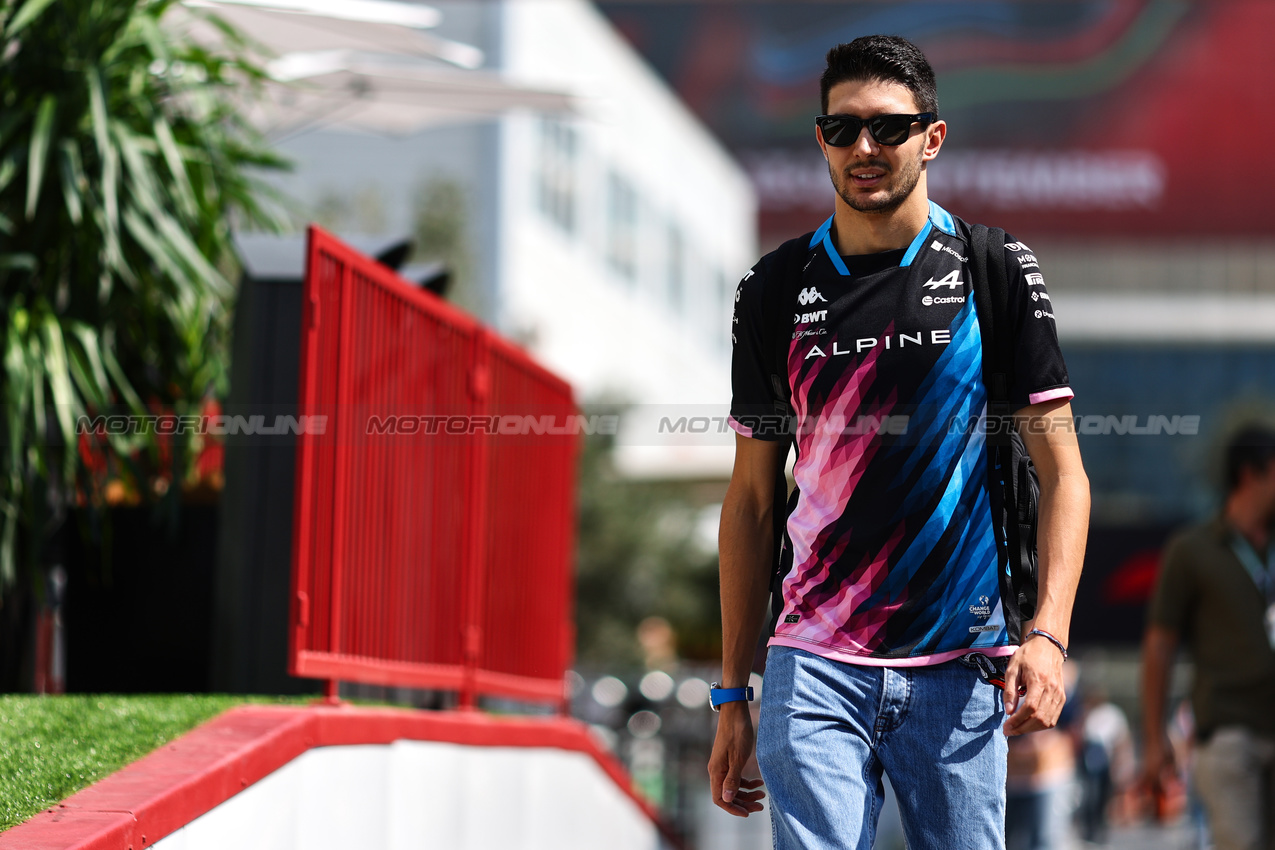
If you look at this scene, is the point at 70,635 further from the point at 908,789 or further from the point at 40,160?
the point at 908,789

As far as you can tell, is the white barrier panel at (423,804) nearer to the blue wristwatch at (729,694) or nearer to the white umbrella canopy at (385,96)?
the blue wristwatch at (729,694)

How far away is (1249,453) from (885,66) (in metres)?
3.93

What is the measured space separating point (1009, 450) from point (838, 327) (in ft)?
1.32

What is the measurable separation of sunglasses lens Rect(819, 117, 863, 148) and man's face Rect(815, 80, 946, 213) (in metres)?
0.01

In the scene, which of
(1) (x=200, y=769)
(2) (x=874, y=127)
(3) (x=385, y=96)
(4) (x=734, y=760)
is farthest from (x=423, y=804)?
(3) (x=385, y=96)

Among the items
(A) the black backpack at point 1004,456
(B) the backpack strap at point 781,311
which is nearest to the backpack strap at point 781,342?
(B) the backpack strap at point 781,311

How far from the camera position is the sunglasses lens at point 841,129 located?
3154 mm

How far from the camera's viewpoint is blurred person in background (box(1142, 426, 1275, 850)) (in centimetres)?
625

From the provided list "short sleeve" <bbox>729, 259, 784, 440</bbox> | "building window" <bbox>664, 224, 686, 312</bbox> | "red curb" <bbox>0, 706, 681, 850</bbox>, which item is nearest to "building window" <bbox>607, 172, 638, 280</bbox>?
"building window" <bbox>664, 224, 686, 312</bbox>

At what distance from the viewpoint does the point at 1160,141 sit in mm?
76062

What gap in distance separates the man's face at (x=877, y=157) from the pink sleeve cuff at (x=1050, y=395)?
0.45m

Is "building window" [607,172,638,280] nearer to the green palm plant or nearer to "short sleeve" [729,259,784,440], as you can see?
the green palm plant

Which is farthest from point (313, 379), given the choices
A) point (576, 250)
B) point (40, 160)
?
point (576, 250)

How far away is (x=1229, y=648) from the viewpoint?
6.31 metres
